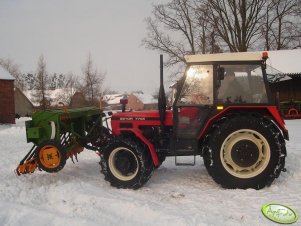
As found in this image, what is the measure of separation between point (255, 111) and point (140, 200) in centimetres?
230

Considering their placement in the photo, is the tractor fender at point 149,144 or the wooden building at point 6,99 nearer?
the tractor fender at point 149,144

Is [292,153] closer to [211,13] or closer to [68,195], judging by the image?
[68,195]

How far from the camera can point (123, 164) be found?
605cm

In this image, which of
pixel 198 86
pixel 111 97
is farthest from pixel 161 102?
pixel 111 97

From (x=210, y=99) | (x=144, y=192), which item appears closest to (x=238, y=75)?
(x=210, y=99)

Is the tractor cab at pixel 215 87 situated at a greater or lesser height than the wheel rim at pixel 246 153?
greater

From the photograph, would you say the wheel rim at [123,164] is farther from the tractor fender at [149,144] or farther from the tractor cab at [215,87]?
the tractor cab at [215,87]

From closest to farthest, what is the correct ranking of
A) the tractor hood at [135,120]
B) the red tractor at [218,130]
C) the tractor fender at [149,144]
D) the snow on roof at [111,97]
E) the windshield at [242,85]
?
the red tractor at [218,130] → the windshield at [242,85] → the tractor fender at [149,144] → the tractor hood at [135,120] → the snow on roof at [111,97]

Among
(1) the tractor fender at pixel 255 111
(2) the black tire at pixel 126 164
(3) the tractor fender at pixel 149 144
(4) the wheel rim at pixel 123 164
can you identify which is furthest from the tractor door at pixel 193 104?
(4) the wheel rim at pixel 123 164

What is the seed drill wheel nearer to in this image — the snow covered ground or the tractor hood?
the snow covered ground

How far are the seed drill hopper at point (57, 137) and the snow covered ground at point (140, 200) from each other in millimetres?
363

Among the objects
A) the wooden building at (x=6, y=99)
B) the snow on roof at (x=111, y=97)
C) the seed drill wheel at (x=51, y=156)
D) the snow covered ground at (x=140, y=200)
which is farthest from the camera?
the wooden building at (x=6, y=99)

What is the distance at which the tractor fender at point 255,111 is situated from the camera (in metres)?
5.75

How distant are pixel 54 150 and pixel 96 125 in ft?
4.67
